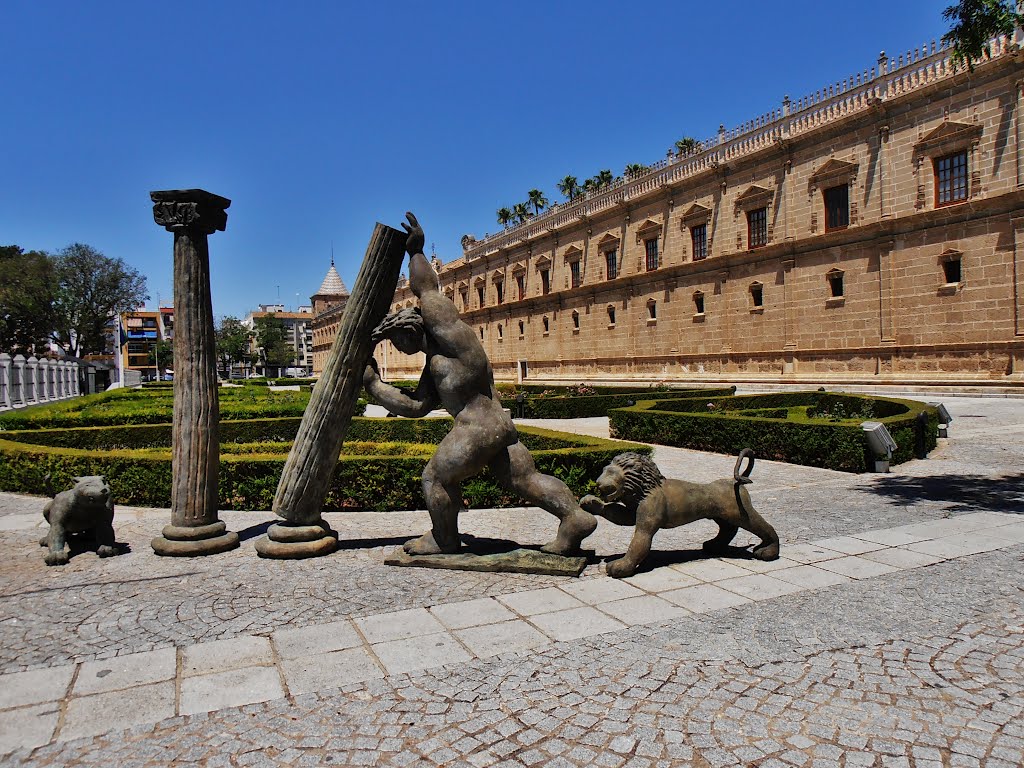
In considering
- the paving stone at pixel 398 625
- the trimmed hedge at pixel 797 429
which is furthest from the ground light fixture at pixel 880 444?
the paving stone at pixel 398 625

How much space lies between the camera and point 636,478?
A: 477 centimetres

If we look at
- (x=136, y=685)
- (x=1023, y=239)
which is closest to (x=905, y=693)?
(x=136, y=685)

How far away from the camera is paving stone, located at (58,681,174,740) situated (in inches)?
109

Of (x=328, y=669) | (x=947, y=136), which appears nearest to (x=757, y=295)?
(x=947, y=136)

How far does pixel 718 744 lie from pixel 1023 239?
22.7 meters

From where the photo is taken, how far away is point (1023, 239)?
19.0 metres

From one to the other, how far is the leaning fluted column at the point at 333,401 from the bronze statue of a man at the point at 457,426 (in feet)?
1.17

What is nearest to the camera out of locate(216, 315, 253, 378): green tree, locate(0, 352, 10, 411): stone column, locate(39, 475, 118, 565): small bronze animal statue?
locate(39, 475, 118, 565): small bronze animal statue

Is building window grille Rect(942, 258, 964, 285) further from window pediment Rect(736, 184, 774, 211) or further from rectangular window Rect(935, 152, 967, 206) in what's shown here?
window pediment Rect(736, 184, 774, 211)

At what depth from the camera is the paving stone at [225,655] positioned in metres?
3.34

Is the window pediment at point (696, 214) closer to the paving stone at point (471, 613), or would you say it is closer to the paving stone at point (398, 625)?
the paving stone at point (471, 613)

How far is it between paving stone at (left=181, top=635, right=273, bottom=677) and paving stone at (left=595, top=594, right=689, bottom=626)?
207 centimetres

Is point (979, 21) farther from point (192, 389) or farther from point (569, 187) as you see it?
point (569, 187)

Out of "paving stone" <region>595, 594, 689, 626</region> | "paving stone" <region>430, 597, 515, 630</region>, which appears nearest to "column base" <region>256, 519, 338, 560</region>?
"paving stone" <region>430, 597, 515, 630</region>
